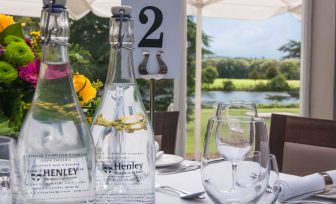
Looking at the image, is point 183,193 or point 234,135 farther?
point 183,193

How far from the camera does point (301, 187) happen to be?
0.90m

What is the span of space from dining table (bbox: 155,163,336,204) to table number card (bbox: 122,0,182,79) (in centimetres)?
24

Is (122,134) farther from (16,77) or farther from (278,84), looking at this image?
(278,84)

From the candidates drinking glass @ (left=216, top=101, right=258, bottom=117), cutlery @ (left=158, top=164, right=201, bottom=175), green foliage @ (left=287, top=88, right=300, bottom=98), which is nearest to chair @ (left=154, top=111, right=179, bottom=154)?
drinking glass @ (left=216, top=101, right=258, bottom=117)

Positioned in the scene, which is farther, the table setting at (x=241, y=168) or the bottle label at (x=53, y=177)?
the table setting at (x=241, y=168)

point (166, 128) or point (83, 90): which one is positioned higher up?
point (83, 90)

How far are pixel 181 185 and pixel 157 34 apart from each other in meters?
0.38

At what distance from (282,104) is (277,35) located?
0.93 meters

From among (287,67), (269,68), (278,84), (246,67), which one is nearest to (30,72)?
(287,67)

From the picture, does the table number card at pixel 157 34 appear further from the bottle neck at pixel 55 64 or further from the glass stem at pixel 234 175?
the bottle neck at pixel 55 64

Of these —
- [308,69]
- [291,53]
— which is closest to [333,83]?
[308,69]

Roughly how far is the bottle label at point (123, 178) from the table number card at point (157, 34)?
499mm

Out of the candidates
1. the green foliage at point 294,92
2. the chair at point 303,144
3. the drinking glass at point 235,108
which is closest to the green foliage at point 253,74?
the green foliage at point 294,92

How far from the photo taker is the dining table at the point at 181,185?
91 centimetres
